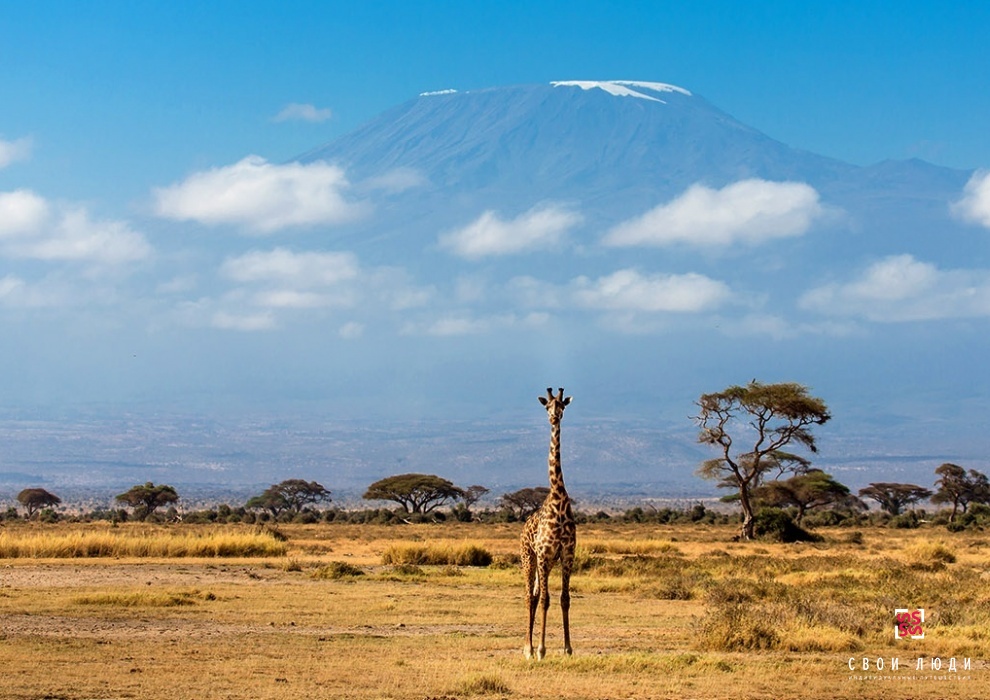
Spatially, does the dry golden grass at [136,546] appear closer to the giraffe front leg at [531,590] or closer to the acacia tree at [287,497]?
the giraffe front leg at [531,590]

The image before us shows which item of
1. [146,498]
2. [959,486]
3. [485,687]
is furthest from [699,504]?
[485,687]

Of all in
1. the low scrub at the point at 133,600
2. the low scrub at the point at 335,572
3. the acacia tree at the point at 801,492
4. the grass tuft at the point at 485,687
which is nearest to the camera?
the grass tuft at the point at 485,687

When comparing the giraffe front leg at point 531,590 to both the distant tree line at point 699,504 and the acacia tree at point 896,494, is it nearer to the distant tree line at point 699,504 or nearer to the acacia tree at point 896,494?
the distant tree line at point 699,504

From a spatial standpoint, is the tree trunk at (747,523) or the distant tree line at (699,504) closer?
the tree trunk at (747,523)

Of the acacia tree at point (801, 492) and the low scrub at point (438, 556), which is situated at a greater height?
the acacia tree at point (801, 492)

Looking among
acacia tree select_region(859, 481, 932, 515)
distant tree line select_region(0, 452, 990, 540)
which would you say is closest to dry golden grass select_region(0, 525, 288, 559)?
distant tree line select_region(0, 452, 990, 540)

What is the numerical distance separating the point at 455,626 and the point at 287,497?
243 ft

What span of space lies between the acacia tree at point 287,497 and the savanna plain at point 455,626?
55.2 meters

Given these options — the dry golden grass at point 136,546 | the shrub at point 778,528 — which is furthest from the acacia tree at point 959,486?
the dry golden grass at point 136,546

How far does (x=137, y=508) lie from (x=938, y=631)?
222ft

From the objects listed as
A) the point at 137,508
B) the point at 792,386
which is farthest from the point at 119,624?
the point at 137,508

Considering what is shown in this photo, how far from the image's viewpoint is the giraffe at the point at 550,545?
15.9m

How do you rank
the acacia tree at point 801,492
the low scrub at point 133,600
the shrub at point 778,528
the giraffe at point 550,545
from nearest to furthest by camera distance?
the giraffe at point 550,545, the low scrub at point 133,600, the shrub at point 778,528, the acacia tree at point 801,492

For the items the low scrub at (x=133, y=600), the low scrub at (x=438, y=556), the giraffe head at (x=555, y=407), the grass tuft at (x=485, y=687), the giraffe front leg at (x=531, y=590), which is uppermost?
the giraffe head at (x=555, y=407)
